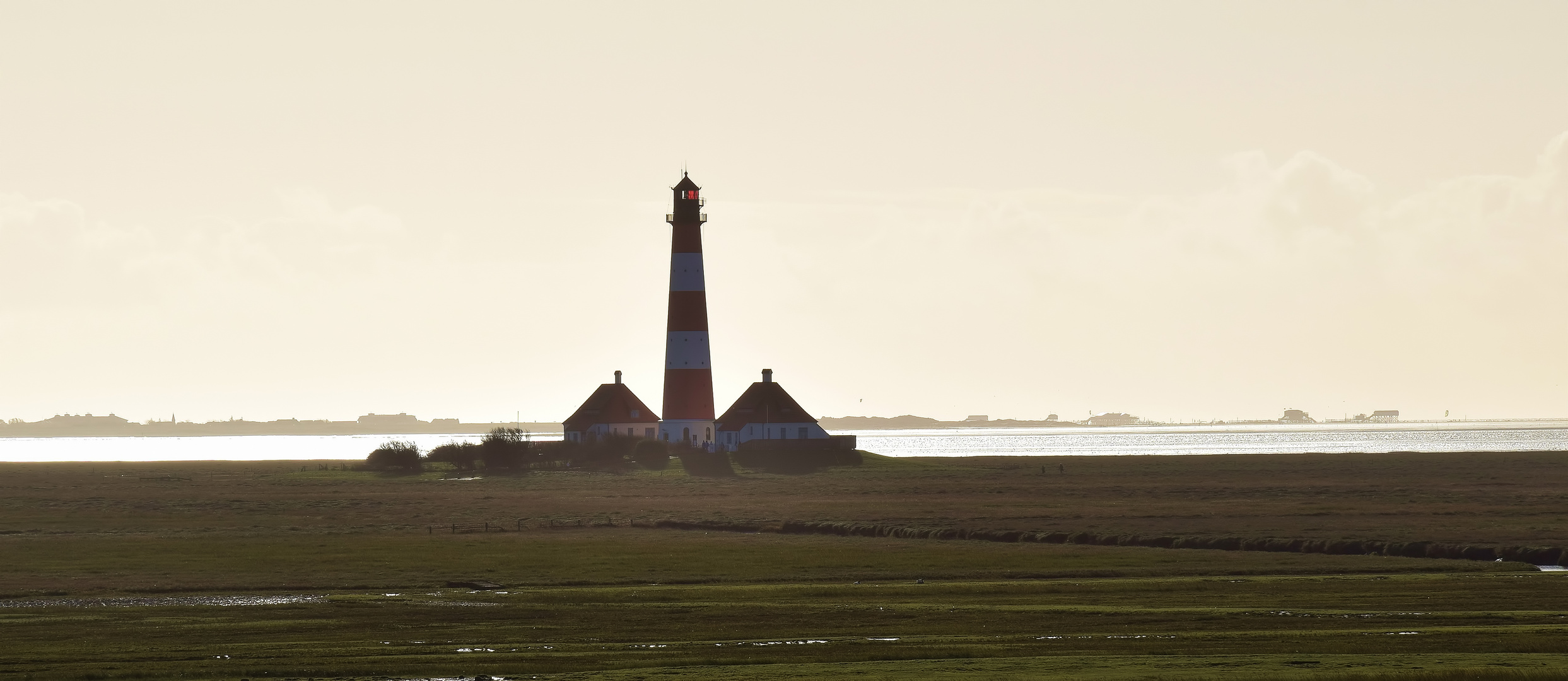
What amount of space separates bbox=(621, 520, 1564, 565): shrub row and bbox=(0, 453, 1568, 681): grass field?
1315mm

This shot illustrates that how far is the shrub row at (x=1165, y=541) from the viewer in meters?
38.9

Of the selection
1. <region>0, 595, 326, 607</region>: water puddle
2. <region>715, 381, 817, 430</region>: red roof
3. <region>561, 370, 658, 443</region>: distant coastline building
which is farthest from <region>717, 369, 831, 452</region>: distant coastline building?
<region>0, 595, 326, 607</region>: water puddle

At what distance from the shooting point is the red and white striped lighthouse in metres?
95.2

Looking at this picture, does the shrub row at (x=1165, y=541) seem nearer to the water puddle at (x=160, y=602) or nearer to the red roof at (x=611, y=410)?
the water puddle at (x=160, y=602)

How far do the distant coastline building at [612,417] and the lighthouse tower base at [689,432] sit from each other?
631cm

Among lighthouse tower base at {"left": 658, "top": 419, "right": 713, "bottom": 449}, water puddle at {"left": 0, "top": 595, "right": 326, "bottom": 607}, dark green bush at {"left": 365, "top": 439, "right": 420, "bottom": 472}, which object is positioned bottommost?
water puddle at {"left": 0, "top": 595, "right": 326, "bottom": 607}

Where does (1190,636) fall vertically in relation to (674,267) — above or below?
below

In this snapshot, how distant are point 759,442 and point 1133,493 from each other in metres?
35.7

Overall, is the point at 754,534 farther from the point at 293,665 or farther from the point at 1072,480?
the point at 1072,480

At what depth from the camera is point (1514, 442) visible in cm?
18988

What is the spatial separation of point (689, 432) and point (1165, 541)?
5627 cm

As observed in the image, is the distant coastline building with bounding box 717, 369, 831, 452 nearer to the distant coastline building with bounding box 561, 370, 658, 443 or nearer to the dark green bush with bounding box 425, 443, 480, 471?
the distant coastline building with bounding box 561, 370, 658, 443

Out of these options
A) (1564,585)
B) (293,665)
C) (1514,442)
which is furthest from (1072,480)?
(1514,442)

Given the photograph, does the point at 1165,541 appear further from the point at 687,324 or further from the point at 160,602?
the point at 687,324
